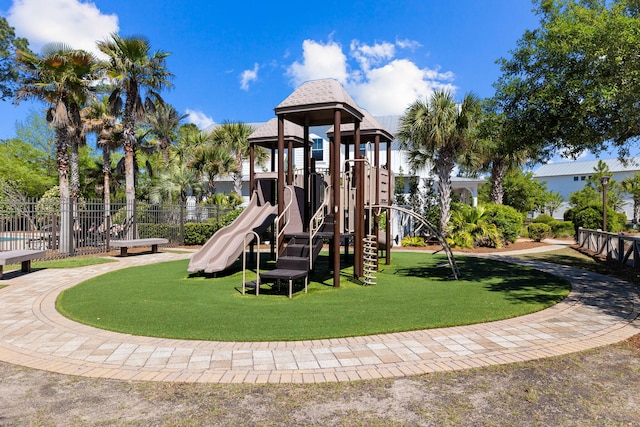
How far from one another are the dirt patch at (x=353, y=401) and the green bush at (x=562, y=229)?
23.7 meters

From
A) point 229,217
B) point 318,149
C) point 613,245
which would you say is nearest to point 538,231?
point 613,245

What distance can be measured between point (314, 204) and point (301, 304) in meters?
4.69

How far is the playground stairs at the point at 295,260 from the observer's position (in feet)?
26.6

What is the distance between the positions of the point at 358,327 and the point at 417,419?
2564mm

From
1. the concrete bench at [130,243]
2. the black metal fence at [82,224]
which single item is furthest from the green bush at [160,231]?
the concrete bench at [130,243]

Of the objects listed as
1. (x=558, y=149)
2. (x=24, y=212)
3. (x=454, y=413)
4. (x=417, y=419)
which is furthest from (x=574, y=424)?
(x=24, y=212)

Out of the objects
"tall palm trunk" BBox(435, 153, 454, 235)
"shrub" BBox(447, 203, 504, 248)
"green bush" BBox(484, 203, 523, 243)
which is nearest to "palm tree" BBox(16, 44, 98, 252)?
"tall palm trunk" BBox(435, 153, 454, 235)

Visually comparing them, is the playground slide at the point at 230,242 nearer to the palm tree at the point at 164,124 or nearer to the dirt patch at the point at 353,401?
the dirt patch at the point at 353,401

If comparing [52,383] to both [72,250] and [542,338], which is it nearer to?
[542,338]

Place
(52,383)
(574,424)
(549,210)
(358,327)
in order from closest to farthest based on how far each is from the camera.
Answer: (574,424)
(52,383)
(358,327)
(549,210)

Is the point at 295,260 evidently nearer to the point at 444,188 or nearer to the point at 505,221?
the point at 444,188

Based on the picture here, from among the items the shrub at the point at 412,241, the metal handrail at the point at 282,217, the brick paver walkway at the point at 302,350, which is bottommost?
the brick paver walkway at the point at 302,350

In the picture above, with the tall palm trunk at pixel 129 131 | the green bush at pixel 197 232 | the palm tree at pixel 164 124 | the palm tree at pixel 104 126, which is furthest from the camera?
the palm tree at pixel 164 124

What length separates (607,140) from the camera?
9195mm
